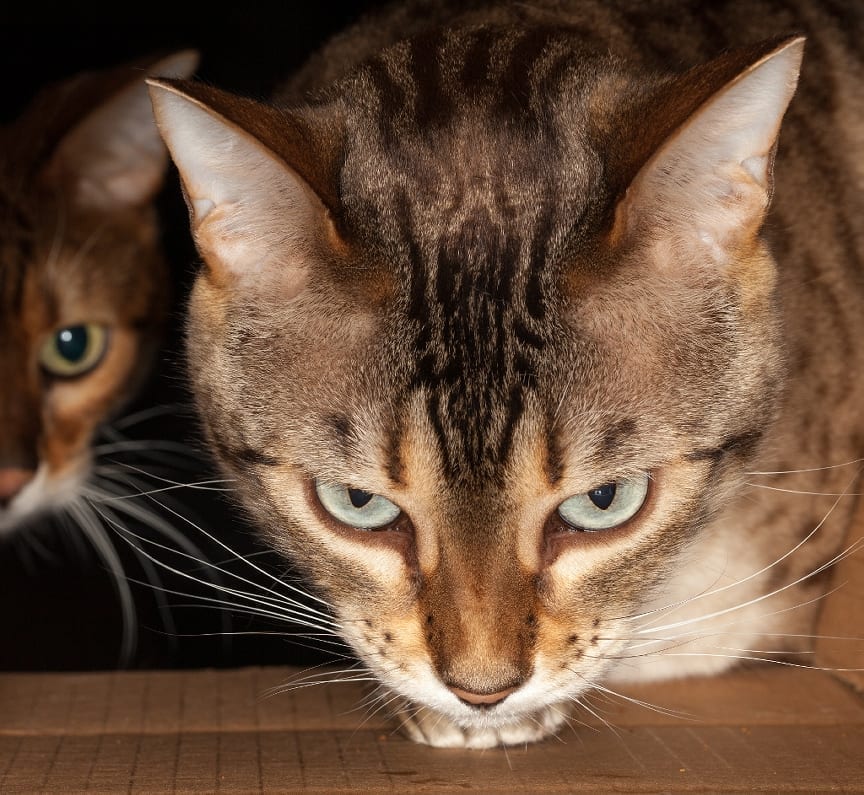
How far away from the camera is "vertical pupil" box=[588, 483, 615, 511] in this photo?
162cm

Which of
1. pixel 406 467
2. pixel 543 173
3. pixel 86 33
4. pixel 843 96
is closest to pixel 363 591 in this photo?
pixel 406 467

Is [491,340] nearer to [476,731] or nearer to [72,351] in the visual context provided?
[476,731]

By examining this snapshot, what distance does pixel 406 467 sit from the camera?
1567 mm

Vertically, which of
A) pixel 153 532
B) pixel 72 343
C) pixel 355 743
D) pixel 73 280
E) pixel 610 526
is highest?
pixel 73 280

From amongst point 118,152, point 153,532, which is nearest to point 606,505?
A: point 118,152

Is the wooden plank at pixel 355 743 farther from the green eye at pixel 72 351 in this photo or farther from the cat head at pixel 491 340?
the green eye at pixel 72 351

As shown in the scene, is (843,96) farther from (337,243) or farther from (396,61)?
(337,243)

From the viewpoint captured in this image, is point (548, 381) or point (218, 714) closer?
point (548, 381)

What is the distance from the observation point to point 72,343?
2.61 metres

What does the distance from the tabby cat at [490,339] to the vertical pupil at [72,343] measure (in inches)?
33.9

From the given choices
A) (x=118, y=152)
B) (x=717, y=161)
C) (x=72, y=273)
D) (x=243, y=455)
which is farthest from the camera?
(x=118, y=152)

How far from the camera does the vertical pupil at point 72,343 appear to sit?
2.60 m

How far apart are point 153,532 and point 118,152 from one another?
107 cm

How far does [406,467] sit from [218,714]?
60 cm
